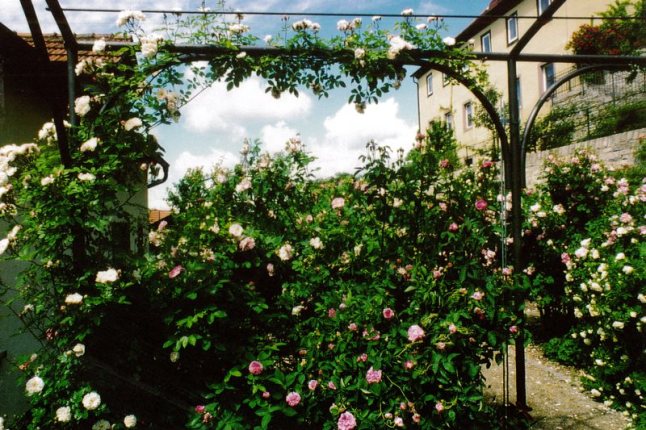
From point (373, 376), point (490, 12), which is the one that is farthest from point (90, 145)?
point (490, 12)

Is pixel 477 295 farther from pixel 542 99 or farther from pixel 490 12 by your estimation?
pixel 490 12

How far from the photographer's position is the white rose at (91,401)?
2438mm

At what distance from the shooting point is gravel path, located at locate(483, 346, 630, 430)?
3.86 m

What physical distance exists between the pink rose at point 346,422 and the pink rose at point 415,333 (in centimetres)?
56

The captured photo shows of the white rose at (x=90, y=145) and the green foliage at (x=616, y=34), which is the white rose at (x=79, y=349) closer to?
the white rose at (x=90, y=145)

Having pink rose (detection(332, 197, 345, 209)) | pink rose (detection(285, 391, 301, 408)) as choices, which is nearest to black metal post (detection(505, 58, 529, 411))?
pink rose (detection(332, 197, 345, 209))

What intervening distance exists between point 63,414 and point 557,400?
456 centimetres

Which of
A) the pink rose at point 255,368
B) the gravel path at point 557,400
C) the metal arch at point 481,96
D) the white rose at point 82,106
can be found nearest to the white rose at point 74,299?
the pink rose at point 255,368

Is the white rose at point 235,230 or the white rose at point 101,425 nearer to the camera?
the white rose at point 101,425

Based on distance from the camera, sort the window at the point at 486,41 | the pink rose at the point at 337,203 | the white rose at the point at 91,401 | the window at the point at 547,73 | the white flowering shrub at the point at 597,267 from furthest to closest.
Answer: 1. the window at the point at 486,41
2. the window at the point at 547,73
3. the white flowering shrub at the point at 597,267
4. the pink rose at the point at 337,203
5. the white rose at the point at 91,401

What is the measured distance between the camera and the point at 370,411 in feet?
8.19

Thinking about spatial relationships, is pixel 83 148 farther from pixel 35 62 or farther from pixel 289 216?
pixel 289 216

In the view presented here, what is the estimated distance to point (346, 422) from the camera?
234 cm

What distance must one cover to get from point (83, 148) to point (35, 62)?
535 millimetres
